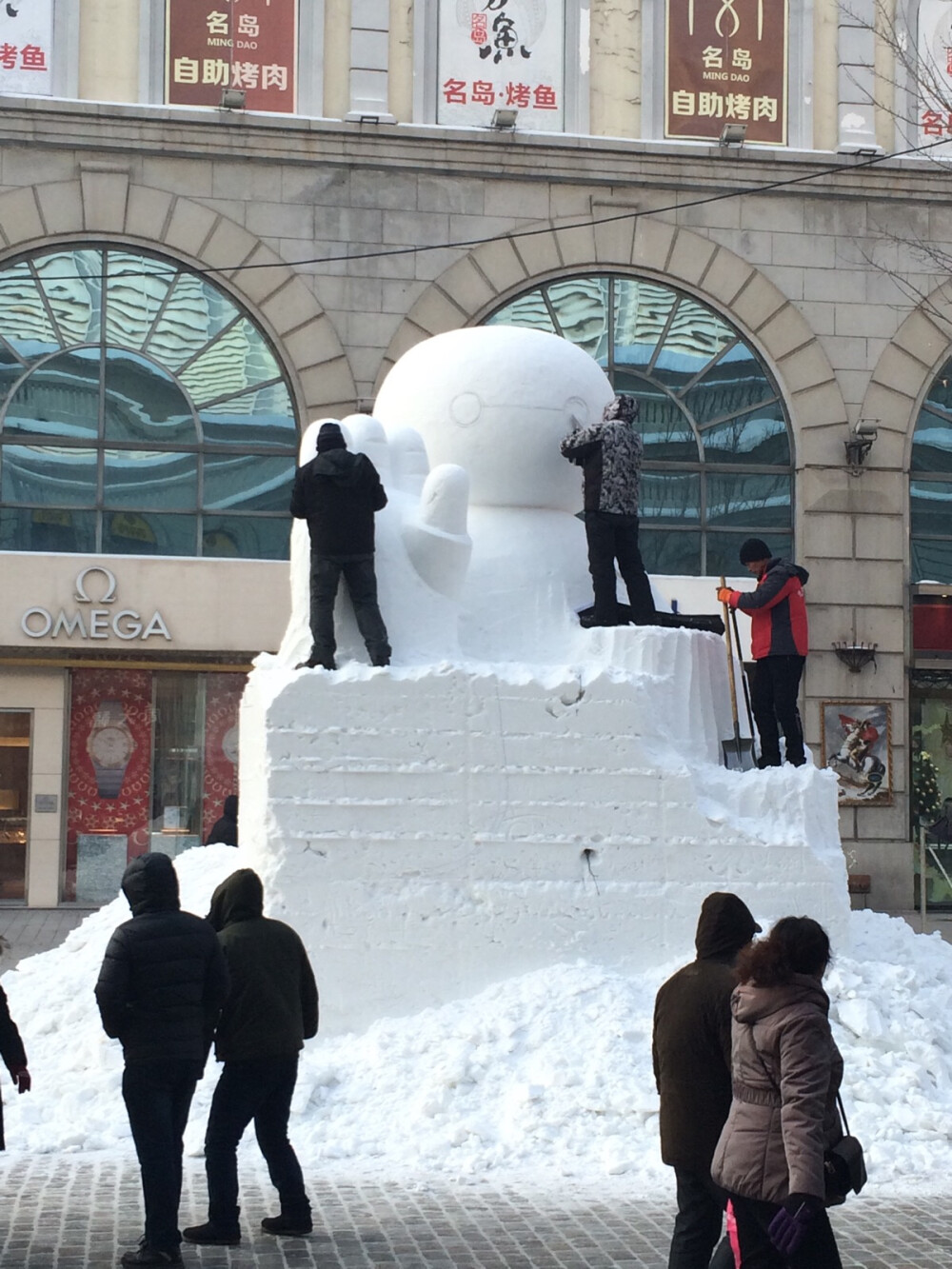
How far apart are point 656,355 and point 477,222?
8.41 ft

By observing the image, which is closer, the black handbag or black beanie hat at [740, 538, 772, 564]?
the black handbag

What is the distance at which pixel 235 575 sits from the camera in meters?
20.5

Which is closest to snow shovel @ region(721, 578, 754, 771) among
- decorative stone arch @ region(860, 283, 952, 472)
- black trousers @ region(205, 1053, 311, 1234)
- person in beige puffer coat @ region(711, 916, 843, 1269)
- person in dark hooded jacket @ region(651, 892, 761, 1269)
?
black trousers @ region(205, 1053, 311, 1234)

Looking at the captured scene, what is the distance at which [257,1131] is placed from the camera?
7.39m

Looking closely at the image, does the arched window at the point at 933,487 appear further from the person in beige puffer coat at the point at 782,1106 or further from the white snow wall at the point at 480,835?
the person in beige puffer coat at the point at 782,1106

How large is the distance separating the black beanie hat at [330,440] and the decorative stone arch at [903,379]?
12.0m

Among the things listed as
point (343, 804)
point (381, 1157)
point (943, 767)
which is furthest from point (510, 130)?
point (381, 1157)

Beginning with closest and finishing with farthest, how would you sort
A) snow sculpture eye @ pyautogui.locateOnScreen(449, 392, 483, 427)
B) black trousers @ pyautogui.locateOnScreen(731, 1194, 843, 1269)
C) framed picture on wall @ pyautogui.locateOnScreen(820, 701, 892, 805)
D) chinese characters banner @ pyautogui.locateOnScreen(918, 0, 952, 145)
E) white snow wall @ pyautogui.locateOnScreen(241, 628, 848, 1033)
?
black trousers @ pyautogui.locateOnScreen(731, 1194, 843, 1269)
white snow wall @ pyautogui.locateOnScreen(241, 628, 848, 1033)
snow sculpture eye @ pyautogui.locateOnScreen(449, 392, 483, 427)
framed picture on wall @ pyautogui.locateOnScreen(820, 701, 892, 805)
chinese characters banner @ pyautogui.locateOnScreen(918, 0, 952, 145)

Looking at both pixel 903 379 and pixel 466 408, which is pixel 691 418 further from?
pixel 466 408

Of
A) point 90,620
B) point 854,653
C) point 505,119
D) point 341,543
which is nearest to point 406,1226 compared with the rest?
point 341,543

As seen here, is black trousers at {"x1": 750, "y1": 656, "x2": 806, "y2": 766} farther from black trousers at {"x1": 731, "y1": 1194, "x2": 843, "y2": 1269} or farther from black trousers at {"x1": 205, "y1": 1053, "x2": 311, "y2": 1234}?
black trousers at {"x1": 731, "y1": 1194, "x2": 843, "y2": 1269}

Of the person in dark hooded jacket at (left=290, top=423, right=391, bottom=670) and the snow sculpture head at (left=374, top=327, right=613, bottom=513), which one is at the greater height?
the snow sculpture head at (left=374, top=327, right=613, bottom=513)

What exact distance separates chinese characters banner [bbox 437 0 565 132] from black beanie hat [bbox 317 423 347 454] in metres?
11.2

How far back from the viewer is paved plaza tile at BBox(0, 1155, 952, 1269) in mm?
7043
